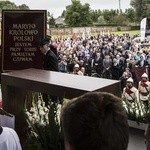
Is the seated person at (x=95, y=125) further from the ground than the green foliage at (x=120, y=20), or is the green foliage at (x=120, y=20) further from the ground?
the green foliage at (x=120, y=20)

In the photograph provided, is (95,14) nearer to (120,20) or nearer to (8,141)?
(120,20)

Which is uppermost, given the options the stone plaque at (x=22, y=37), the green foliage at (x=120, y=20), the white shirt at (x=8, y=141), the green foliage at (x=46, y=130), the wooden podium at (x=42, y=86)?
the green foliage at (x=120, y=20)

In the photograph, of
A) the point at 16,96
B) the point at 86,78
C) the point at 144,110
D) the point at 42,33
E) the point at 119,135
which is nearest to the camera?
the point at 119,135

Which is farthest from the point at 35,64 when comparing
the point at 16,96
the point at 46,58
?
the point at 16,96

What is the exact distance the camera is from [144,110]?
118 inches

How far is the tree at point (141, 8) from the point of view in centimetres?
6456

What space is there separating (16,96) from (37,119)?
52 cm

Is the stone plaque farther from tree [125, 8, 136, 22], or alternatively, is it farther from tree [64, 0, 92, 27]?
tree [125, 8, 136, 22]

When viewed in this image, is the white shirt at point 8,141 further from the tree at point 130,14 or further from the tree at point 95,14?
the tree at point 95,14

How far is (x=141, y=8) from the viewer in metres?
66.6

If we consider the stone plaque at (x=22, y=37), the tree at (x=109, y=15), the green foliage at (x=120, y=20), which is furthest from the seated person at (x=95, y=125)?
the tree at (x=109, y=15)

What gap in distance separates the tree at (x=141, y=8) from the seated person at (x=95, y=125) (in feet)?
213

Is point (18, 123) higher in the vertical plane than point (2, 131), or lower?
lower

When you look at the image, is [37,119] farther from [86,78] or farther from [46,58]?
[46,58]
